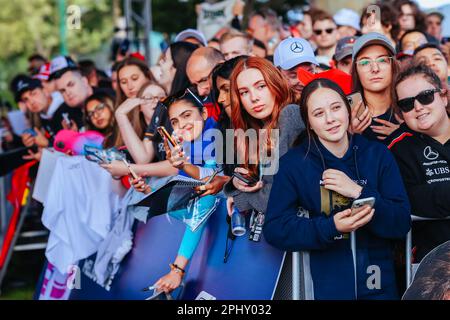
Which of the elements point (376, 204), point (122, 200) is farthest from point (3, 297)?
point (376, 204)

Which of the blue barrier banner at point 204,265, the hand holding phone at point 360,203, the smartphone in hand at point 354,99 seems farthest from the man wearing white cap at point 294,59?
the hand holding phone at point 360,203

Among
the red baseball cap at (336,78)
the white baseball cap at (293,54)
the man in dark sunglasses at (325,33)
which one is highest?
the man in dark sunglasses at (325,33)

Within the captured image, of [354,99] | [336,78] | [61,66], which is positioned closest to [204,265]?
[354,99]

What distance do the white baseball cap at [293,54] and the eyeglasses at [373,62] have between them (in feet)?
1.82

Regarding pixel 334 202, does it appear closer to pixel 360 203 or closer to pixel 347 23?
pixel 360 203

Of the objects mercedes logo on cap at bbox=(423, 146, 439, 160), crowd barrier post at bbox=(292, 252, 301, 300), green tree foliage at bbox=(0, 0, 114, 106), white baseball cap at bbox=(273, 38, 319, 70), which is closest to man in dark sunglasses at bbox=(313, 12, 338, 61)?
white baseball cap at bbox=(273, 38, 319, 70)

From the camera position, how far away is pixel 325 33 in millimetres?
8055

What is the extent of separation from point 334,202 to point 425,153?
0.67m

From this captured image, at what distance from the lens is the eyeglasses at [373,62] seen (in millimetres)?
4926

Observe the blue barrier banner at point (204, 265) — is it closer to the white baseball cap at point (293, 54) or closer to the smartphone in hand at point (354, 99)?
the smartphone in hand at point (354, 99)

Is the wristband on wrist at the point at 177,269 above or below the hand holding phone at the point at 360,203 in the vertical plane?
below

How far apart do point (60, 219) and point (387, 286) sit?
3.47 metres
